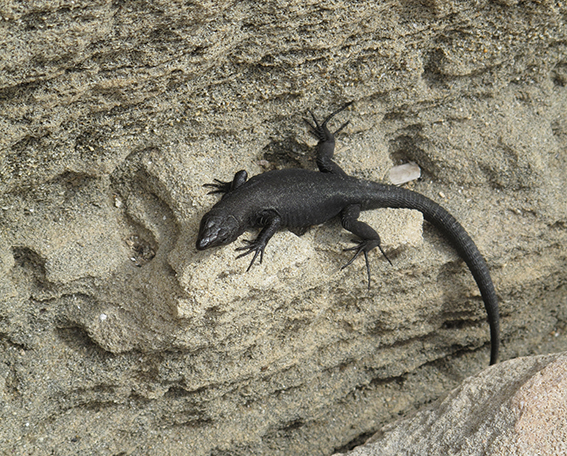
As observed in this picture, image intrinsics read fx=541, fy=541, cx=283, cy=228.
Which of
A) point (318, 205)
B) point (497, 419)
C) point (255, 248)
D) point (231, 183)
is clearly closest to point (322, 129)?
point (318, 205)

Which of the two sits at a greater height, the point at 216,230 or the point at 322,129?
the point at 322,129

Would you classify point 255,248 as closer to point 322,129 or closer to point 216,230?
point 216,230

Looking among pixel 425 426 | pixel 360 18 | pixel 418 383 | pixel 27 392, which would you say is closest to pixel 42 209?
pixel 27 392

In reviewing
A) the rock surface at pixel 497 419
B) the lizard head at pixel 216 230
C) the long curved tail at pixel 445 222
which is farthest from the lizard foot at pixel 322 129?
the rock surface at pixel 497 419

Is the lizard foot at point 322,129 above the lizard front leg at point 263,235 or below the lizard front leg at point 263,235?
above

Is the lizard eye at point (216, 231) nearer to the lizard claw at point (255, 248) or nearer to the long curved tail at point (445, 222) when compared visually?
the lizard claw at point (255, 248)

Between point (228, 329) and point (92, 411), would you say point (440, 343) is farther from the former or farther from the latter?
→ point (92, 411)

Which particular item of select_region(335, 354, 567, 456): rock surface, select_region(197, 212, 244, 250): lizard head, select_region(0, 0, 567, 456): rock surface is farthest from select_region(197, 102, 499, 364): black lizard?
select_region(335, 354, 567, 456): rock surface

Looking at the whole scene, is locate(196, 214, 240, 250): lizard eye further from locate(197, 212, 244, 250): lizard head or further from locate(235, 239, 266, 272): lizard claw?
locate(235, 239, 266, 272): lizard claw
